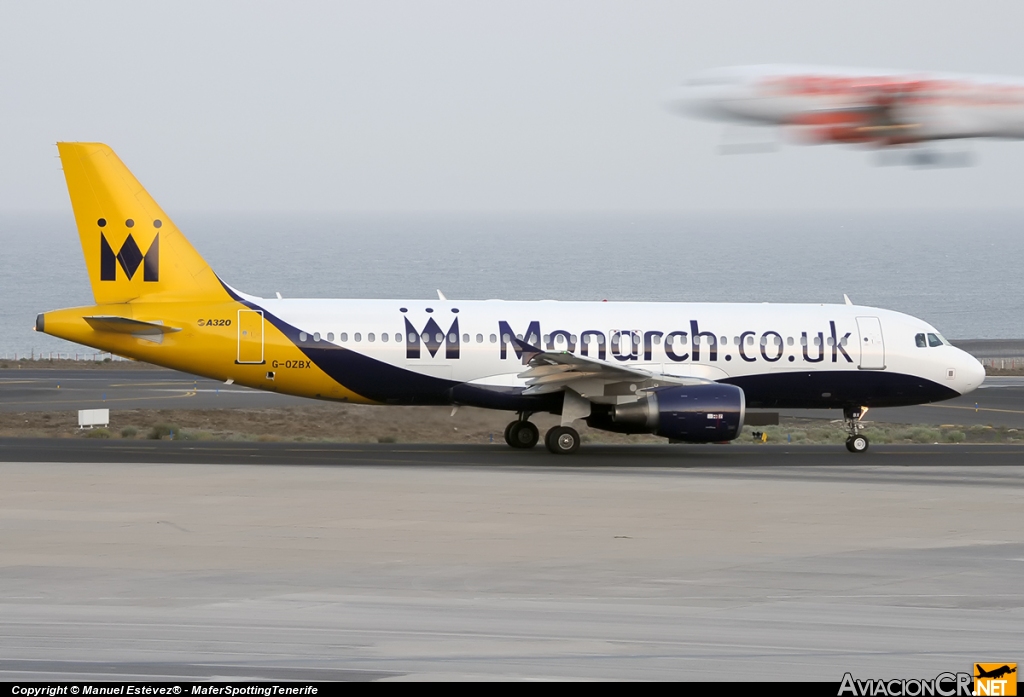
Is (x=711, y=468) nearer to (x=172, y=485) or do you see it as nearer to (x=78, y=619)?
(x=172, y=485)

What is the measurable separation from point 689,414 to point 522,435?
4699 millimetres

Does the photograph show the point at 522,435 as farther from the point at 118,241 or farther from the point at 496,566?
the point at 496,566

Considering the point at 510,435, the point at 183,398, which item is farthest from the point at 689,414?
the point at 183,398

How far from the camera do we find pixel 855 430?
31609 mm

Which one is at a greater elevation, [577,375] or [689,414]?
[577,375]

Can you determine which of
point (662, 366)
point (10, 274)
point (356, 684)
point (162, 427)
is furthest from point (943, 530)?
point (10, 274)

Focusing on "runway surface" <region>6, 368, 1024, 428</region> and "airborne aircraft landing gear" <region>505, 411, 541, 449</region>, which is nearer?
"airborne aircraft landing gear" <region>505, 411, 541, 449</region>

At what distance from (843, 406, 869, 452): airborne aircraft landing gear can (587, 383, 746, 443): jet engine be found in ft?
14.0

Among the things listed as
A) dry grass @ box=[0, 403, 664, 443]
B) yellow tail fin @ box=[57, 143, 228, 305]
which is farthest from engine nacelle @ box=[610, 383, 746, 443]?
yellow tail fin @ box=[57, 143, 228, 305]

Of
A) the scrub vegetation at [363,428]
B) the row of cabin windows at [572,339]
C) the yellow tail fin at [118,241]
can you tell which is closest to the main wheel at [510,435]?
the row of cabin windows at [572,339]

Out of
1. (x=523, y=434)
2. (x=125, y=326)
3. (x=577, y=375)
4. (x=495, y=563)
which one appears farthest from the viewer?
(x=523, y=434)

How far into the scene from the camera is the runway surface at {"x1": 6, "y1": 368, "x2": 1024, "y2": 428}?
40219 millimetres

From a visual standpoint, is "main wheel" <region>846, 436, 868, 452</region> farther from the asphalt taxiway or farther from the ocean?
the ocean

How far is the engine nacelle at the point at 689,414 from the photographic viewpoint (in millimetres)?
27844
